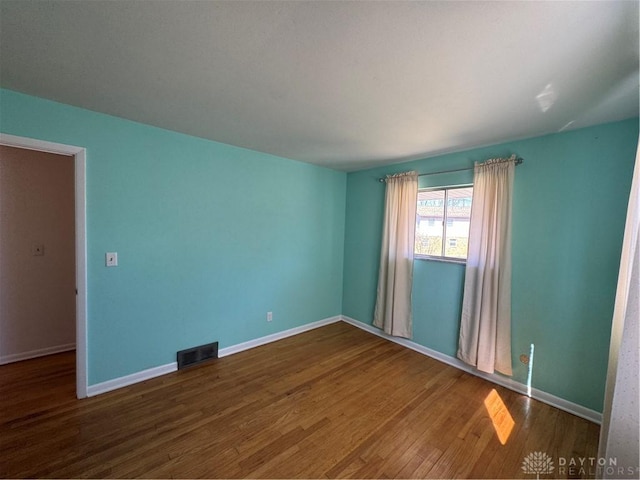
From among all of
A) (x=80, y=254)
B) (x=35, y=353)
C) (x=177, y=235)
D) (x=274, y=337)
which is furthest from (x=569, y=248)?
(x=35, y=353)

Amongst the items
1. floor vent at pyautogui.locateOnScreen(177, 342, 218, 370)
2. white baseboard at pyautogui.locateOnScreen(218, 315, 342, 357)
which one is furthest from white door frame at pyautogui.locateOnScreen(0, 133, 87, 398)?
white baseboard at pyautogui.locateOnScreen(218, 315, 342, 357)

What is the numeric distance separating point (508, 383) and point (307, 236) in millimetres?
2674

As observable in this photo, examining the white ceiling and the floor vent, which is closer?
the white ceiling

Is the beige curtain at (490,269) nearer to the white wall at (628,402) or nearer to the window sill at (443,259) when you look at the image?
the window sill at (443,259)

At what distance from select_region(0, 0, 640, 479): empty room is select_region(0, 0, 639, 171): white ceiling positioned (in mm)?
14

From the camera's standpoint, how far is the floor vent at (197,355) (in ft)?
8.42

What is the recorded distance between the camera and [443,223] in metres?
2.96

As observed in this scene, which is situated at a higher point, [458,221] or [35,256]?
[458,221]

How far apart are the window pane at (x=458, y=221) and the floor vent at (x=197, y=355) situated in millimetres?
2806

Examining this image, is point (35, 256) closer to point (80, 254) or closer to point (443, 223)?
point (80, 254)

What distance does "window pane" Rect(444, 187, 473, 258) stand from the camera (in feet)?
9.03

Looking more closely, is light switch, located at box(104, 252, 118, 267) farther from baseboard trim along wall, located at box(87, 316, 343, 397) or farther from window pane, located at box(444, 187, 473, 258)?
window pane, located at box(444, 187, 473, 258)

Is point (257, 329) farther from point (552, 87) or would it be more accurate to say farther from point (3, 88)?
point (552, 87)

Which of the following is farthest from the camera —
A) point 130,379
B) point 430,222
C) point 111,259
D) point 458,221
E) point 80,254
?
point 430,222
